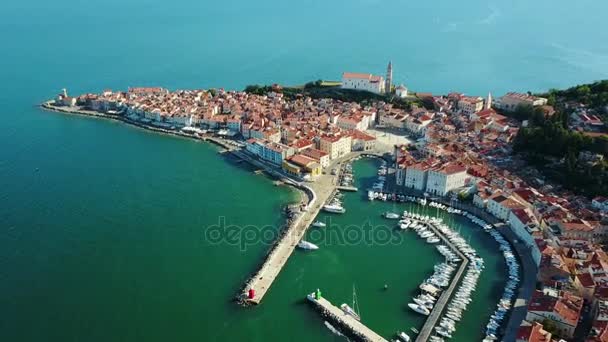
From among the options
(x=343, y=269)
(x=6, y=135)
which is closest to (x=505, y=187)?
(x=343, y=269)

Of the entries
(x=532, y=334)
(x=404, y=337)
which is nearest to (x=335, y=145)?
(x=404, y=337)

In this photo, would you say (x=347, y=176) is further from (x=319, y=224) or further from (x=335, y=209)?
(x=319, y=224)

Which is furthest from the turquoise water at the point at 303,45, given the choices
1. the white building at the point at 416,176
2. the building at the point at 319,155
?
the white building at the point at 416,176

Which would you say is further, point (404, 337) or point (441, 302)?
point (441, 302)

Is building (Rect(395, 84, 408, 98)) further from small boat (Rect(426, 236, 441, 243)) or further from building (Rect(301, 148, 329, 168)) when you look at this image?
small boat (Rect(426, 236, 441, 243))

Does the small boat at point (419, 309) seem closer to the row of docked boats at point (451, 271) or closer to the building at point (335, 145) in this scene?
the row of docked boats at point (451, 271)

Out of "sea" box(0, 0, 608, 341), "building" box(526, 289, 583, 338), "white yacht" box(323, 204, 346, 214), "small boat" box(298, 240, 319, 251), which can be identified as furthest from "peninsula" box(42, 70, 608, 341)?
"sea" box(0, 0, 608, 341)

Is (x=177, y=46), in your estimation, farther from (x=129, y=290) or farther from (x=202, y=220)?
(x=129, y=290)
